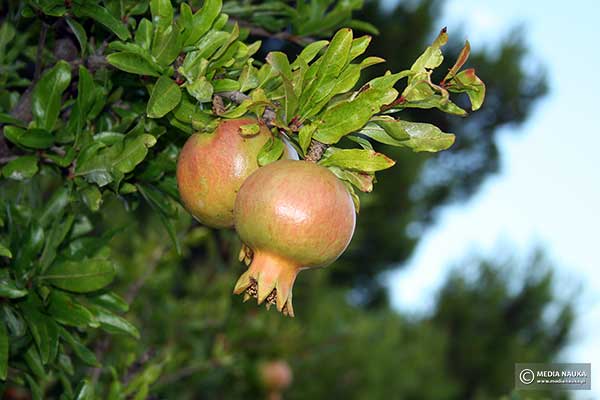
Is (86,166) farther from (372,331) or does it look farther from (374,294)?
(374,294)

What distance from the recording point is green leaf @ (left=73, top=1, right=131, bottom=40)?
2.79 ft

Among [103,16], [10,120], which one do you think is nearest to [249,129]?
[103,16]

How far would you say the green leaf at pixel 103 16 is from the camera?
0.85 meters

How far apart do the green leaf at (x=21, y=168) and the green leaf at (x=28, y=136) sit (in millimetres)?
24

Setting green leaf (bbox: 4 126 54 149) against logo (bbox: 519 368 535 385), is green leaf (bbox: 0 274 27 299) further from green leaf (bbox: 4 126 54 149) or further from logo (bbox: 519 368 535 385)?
logo (bbox: 519 368 535 385)

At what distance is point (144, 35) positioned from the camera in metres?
0.85

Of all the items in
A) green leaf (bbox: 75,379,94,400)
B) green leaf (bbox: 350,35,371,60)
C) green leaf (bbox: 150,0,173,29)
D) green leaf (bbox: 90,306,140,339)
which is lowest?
green leaf (bbox: 75,379,94,400)

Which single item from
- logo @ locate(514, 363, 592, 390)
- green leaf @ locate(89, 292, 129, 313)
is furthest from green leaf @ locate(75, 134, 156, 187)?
logo @ locate(514, 363, 592, 390)

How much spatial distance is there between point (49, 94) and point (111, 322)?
325 mm

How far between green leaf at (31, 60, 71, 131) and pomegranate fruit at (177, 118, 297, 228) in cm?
26

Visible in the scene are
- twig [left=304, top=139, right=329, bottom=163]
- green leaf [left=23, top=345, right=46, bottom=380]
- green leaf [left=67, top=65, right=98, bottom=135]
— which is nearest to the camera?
twig [left=304, top=139, right=329, bottom=163]

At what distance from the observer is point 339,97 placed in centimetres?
78

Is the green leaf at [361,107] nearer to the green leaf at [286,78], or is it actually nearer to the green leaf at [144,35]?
the green leaf at [286,78]

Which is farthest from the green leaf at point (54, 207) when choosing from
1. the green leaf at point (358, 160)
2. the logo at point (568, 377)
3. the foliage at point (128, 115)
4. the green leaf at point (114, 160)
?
the logo at point (568, 377)
